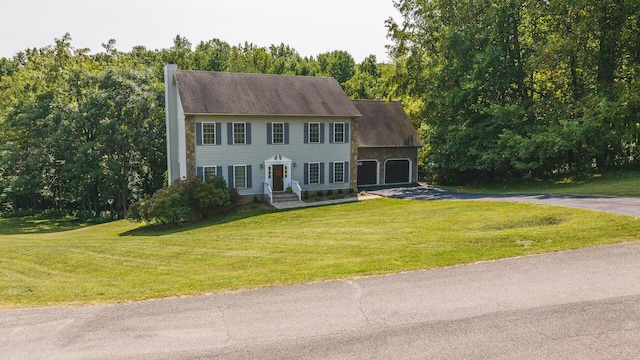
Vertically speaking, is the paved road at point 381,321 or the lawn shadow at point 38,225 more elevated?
the paved road at point 381,321

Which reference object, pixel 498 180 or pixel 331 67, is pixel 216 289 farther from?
pixel 331 67

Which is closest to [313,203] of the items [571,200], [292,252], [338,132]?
[338,132]

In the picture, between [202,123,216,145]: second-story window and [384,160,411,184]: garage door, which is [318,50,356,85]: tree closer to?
[384,160,411,184]: garage door

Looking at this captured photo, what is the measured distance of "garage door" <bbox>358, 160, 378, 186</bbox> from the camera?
3331 centimetres

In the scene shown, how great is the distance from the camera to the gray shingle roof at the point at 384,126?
33531 millimetres

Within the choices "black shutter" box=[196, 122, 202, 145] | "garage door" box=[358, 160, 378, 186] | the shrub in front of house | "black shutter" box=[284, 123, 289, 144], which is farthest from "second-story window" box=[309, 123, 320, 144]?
"black shutter" box=[196, 122, 202, 145]

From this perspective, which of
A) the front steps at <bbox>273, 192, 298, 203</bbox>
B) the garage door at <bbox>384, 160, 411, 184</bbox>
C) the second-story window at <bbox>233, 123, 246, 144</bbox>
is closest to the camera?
the second-story window at <bbox>233, 123, 246, 144</bbox>

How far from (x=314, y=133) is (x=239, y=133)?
478 centimetres

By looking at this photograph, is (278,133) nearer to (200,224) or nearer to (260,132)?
(260,132)

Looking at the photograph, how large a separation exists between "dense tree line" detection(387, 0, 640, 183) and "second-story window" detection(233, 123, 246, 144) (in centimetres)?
1286

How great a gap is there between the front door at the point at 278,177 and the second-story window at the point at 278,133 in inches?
59.8

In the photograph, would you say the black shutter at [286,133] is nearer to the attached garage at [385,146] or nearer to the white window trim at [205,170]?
the white window trim at [205,170]

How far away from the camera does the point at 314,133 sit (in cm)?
2941

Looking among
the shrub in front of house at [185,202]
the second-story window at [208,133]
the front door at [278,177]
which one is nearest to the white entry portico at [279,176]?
the front door at [278,177]
